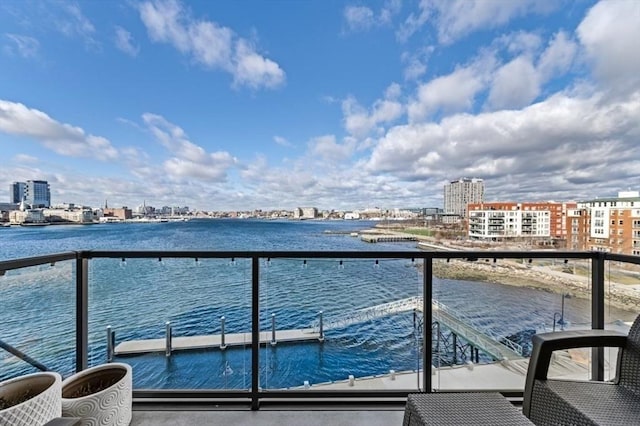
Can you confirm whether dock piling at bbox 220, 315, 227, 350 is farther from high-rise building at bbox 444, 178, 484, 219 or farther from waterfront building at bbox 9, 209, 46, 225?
high-rise building at bbox 444, 178, 484, 219

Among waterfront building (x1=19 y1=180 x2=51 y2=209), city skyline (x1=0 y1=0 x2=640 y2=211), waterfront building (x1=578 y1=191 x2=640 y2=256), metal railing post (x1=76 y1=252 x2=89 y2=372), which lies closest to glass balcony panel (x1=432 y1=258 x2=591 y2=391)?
waterfront building (x1=578 y1=191 x2=640 y2=256)

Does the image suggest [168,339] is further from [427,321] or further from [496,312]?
[496,312]

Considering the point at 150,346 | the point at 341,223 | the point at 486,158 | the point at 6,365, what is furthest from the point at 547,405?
the point at 486,158

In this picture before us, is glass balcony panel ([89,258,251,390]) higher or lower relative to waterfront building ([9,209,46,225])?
lower

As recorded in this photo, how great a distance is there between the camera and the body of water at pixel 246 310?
2066 mm

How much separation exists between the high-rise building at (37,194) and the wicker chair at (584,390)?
8.66m

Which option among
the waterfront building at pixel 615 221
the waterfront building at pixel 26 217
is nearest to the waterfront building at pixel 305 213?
the waterfront building at pixel 26 217

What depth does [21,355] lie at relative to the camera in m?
1.89

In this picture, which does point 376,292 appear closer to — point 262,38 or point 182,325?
point 182,325

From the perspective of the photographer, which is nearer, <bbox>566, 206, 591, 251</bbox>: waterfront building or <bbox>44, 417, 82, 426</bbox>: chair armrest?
<bbox>44, 417, 82, 426</bbox>: chair armrest

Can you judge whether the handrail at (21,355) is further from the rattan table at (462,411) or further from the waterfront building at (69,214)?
the waterfront building at (69,214)

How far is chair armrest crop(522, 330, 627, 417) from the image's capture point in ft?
4.95

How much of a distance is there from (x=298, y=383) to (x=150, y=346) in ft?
3.88

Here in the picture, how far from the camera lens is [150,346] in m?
2.26
